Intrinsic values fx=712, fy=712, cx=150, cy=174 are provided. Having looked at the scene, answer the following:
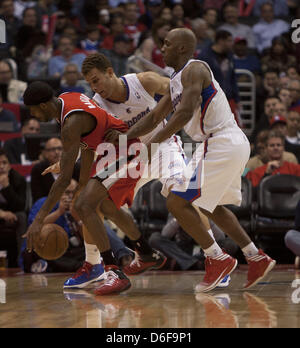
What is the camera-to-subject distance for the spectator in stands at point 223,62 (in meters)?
8.58

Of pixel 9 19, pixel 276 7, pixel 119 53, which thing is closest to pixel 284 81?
pixel 119 53

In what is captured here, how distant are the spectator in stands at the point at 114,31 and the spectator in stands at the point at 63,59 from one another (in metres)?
0.89

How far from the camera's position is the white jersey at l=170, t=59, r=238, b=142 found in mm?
4836

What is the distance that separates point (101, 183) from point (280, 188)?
3302 mm

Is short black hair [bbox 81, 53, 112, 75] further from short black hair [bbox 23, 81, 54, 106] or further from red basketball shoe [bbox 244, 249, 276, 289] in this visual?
red basketball shoe [bbox 244, 249, 276, 289]

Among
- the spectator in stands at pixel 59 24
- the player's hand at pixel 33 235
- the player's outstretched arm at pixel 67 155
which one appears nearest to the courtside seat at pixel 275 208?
the player's outstretched arm at pixel 67 155

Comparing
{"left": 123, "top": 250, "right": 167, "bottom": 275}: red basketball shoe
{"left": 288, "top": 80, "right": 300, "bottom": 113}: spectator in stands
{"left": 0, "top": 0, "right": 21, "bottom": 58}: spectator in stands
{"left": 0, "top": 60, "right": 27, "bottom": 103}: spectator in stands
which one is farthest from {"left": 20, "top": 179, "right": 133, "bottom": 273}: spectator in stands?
{"left": 0, "top": 0, "right": 21, "bottom": 58}: spectator in stands

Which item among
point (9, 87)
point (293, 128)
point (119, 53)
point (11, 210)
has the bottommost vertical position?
point (11, 210)

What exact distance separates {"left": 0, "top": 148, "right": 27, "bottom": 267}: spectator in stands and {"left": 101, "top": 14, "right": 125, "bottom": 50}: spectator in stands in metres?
4.53

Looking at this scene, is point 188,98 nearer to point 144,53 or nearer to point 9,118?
point 9,118

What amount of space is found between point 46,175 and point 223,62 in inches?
107

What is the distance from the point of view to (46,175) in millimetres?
7887

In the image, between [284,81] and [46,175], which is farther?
[284,81]
